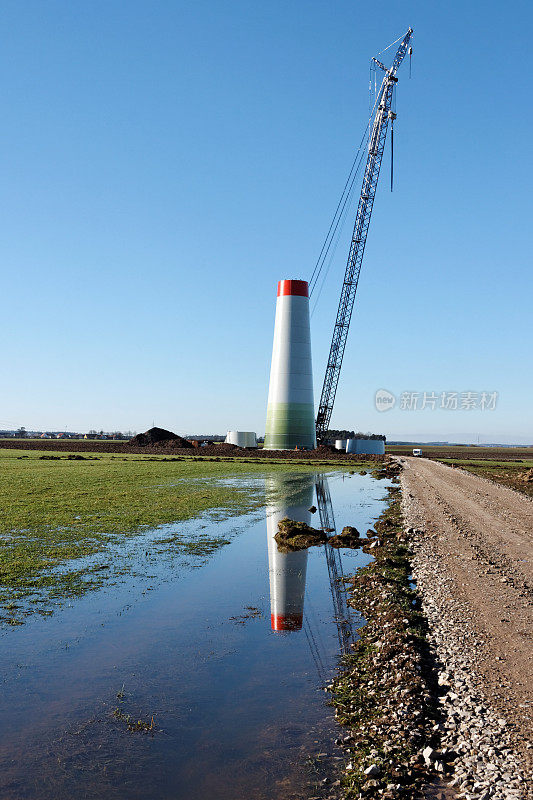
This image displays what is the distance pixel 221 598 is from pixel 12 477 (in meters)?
32.5

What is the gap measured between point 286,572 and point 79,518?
34.6 feet

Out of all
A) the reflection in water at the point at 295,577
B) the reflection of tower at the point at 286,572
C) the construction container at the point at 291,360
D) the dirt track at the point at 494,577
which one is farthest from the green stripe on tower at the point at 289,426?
the reflection in water at the point at 295,577

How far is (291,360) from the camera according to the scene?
7938cm

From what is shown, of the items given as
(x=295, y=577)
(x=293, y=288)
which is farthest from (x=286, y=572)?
(x=293, y=288)

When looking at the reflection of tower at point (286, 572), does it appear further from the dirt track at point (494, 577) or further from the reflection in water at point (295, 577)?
the dirt track at point (494, 577)

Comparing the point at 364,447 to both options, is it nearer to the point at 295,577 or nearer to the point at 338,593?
the point at 295,577

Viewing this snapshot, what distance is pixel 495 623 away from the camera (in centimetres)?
1123

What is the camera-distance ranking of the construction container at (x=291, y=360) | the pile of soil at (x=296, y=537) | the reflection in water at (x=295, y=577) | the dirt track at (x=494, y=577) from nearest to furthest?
the dirt track at (x=494, y=577) < the reflection in water at (x=295, y=577) < the pile of soil at (x=296, y=537) < the construction container at (x=291, y=360)

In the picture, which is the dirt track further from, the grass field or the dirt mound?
the dirt mound

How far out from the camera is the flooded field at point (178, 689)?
647 cm

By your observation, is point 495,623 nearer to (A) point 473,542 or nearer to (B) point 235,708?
(B) point 235,708

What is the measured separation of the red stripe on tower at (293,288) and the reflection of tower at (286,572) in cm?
5016

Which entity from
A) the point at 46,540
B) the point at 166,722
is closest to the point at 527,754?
the point at 166,722

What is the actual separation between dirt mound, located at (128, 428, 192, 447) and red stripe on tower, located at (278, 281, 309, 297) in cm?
4389
